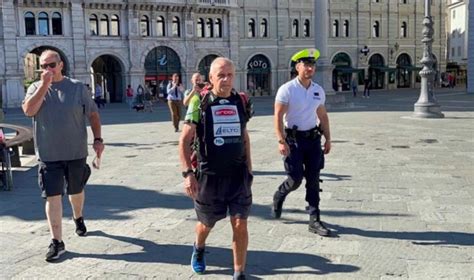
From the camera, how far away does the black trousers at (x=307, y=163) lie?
19.1ft

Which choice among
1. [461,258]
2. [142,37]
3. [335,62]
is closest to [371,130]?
[461,258]

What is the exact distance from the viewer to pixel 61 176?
5340 mm

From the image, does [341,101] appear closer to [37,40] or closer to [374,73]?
[37,40]

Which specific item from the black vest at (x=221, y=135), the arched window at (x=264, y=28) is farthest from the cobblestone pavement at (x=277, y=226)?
the arched window at (x=264, y=28)

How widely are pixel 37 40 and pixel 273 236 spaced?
37.8 metres

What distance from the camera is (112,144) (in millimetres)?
14953

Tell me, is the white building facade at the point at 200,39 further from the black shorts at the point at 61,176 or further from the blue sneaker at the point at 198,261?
the blue sneaker at the point at 198,261

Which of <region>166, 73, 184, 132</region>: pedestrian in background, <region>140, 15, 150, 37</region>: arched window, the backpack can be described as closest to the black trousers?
the backpack

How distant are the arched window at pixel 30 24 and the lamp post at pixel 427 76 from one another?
97.2ft

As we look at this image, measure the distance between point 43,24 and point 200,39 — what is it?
12918 mm

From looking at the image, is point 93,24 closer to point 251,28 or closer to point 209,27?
point 209,27

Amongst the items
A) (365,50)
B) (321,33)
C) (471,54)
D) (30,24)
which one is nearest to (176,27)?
(30,24)

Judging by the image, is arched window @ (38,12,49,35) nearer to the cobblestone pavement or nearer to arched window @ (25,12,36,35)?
arched window @ (25,12,36,35)

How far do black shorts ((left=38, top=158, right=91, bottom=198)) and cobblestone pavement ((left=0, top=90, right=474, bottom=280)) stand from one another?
643 millimetres
